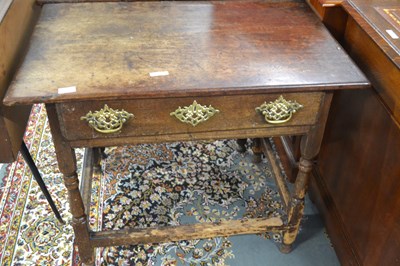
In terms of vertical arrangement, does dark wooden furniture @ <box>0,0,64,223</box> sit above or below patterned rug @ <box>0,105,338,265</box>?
above

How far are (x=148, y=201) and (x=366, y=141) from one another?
34.4 inches

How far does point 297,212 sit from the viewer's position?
4.85ft

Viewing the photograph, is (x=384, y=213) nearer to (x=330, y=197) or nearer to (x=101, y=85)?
(x=330, y=197)

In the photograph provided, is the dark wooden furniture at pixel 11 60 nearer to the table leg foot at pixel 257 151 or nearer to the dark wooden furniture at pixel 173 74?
the dark wooden furniture at pixel 173 74

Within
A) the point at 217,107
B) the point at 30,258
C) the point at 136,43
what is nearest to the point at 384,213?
the point at 217,107

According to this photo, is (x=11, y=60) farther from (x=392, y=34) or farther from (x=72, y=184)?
(x=392, y=34)

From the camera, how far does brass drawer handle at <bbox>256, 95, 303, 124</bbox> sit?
115 centimetres

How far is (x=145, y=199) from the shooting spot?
1779mm

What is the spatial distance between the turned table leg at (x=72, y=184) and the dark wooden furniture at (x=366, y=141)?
0.86m

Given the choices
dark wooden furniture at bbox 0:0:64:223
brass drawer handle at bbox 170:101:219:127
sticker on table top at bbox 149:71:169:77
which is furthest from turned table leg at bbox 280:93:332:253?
dark wooden furniture at bbox 0:0:64:223

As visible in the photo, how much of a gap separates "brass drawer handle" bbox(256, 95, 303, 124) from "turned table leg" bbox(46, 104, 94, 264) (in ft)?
1.73

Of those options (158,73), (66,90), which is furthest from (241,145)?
(66,90)

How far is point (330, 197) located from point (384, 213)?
0.38m

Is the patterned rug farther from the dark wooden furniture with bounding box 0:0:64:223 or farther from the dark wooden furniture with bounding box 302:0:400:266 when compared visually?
the dark wooden furniture with bounding box 0:0:64:223
